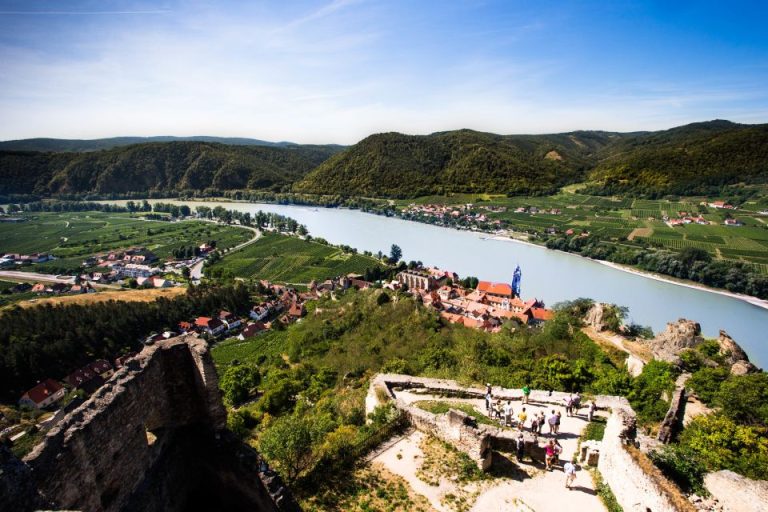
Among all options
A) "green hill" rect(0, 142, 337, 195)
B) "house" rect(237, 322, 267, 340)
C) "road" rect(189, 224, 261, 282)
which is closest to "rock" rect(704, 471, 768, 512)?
"house" rect(237, 322, 267, 340)

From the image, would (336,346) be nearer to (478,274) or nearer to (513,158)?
(478,274)

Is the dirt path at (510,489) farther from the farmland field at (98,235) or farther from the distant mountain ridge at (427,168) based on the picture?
the distant mountain ridge at (427,168)

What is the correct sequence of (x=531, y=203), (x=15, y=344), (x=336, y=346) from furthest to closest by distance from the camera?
(x=531, y=203), (x=15, y=344), (x=336, y=346)

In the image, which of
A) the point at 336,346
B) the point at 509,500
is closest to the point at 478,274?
the point at 336,346

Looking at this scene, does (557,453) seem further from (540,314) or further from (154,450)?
(540,314)

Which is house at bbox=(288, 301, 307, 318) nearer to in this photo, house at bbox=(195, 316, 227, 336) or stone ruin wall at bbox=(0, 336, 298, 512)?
house at bbox=(195, 316, 227, 336)

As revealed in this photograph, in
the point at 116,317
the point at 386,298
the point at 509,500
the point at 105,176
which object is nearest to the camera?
the point at 509,500
